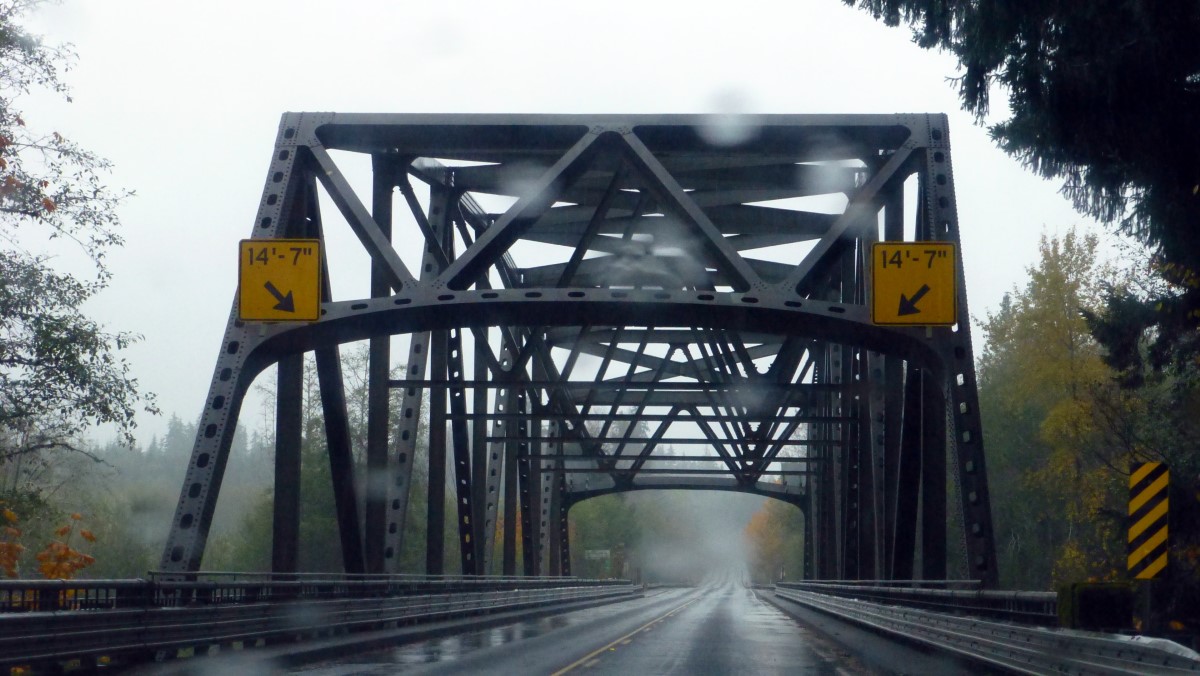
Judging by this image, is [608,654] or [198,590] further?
[608,654]

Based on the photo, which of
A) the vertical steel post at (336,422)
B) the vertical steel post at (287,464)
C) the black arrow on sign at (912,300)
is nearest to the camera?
the black arrow on sign at (912,300)

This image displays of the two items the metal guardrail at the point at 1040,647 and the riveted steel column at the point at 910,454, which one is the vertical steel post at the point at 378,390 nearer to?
the riveted steel column at the point at 910,454

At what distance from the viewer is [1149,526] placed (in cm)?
1081

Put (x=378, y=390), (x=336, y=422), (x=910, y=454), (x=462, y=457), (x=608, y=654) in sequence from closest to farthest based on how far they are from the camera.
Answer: (x=608, y=654) < (x=910, y=454) < (x=336, y=422) < (x=378, y=390) < (x=462, y=457)

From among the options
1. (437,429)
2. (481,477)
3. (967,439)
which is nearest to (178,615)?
(967,439)

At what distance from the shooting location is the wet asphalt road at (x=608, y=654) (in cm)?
1479

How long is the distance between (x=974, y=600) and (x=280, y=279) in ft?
30.4

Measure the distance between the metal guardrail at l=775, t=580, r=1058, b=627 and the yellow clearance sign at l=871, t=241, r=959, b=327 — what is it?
328 cm

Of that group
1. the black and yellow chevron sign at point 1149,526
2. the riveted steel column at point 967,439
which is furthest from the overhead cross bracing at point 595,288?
the black and yellow chevron sign at point 1149,526

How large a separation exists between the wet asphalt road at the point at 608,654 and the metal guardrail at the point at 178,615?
1147mm

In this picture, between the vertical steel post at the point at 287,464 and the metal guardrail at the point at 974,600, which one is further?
the vertical steel post at the point at 287,464

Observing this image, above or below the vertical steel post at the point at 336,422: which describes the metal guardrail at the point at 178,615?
below

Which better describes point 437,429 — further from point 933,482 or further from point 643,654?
point 933,482

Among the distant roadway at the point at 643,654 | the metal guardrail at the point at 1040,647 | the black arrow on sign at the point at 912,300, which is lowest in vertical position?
the distant roadway at the point at 643,654
